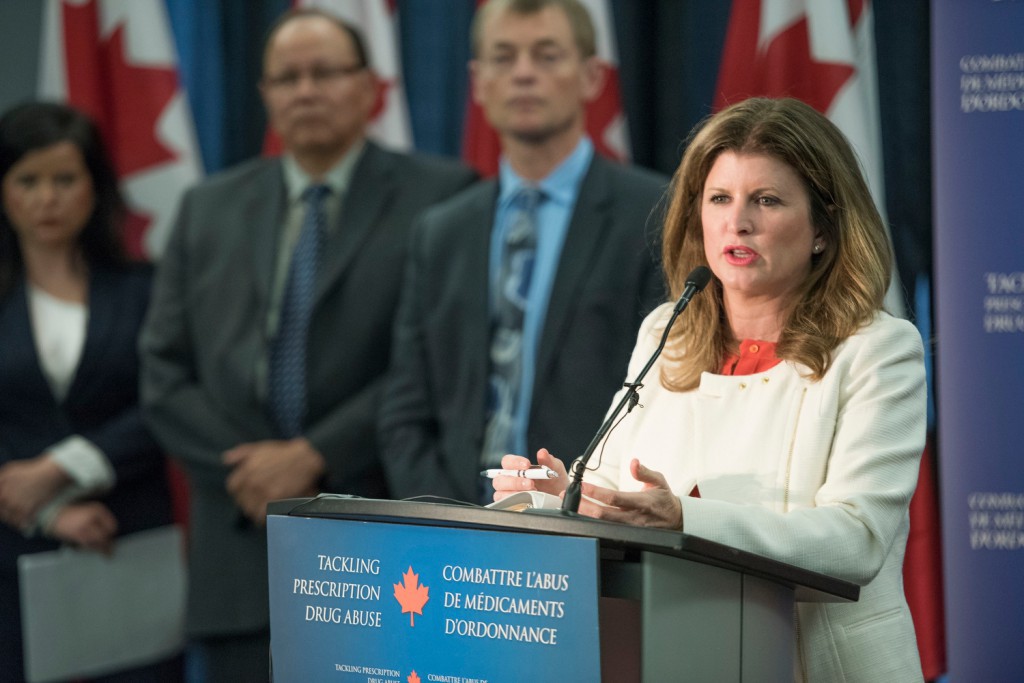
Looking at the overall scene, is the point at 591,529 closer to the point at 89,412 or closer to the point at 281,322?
the point at 281,322

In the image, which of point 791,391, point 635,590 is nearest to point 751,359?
point 791,391

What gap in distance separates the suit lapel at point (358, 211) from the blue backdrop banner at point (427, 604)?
207 cm

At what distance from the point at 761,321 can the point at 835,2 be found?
1856mm

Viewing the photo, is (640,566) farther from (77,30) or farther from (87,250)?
(77,30)

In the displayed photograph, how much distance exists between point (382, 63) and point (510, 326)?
1.42 m

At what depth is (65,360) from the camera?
432 cm

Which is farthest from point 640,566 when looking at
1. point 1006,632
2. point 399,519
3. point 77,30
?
point 77,30

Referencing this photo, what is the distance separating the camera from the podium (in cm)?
171

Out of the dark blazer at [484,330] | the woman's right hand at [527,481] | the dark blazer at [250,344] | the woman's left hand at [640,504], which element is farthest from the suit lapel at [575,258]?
the woman's left hand at [640,504]

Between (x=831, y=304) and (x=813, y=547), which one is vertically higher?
(x=831, y=304)

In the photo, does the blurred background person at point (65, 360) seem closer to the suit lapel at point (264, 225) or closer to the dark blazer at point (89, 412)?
the dark blazer at point (89, 412)

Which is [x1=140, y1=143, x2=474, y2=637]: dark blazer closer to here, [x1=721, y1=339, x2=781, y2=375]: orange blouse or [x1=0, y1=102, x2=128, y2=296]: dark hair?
[x1=0, y1=102, x2=128, y2=296]: dark hair

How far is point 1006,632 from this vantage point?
3.15 meters

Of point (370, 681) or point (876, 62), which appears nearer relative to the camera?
point (370, 681)
